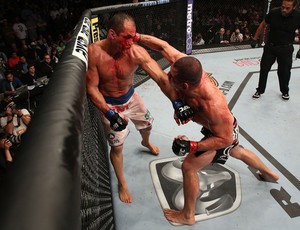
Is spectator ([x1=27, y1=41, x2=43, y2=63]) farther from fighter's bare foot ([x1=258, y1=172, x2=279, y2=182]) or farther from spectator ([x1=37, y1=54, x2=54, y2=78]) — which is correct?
fighter's bare foot ([x1=258, y1=172, x2=279, y2=182])

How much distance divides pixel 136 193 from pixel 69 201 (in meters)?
1.92

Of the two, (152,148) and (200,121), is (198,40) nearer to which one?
(152,148)

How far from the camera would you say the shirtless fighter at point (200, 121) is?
1.64 m

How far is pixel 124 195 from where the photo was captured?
7.54 feet

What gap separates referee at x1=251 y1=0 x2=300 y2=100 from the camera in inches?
130

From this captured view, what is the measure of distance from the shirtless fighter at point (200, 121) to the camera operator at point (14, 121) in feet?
8.53

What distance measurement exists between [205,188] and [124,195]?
661 millimetres

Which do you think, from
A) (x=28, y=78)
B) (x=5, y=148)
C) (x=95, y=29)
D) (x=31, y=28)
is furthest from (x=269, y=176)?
(x=31, y=28)

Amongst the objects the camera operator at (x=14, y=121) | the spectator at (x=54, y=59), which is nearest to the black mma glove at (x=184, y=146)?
the camera operator at (x=14, y=121)

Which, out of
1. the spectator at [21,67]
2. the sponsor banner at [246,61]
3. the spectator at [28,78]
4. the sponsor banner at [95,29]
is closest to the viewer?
the sponsor banner at [95,29]

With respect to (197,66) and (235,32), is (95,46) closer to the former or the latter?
(197,66)

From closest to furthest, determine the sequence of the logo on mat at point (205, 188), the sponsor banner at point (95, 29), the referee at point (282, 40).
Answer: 1. the logo on mat at point (205, 188)
2. the sponsor banner at point (95, 29)
3. the referee at point (282, 40)

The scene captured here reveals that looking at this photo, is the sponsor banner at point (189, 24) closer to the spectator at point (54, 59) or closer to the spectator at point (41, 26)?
the spectator at point (54, 59)

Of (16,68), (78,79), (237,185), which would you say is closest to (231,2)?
(16,68)
